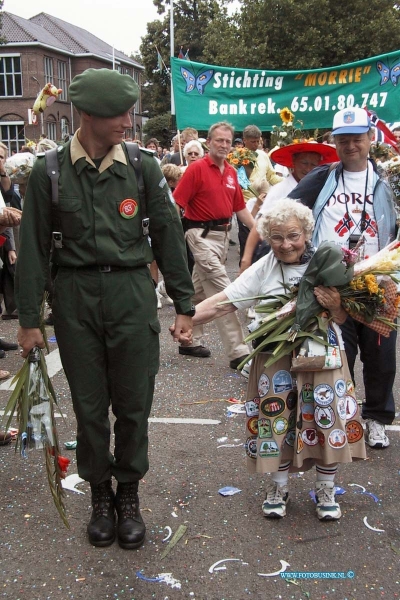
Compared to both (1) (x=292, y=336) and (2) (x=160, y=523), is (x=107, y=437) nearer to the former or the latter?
(2) (x=160, y=523)

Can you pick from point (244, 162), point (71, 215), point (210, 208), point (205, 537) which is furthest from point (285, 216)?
point (244, 162)

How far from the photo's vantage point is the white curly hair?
3455 mm

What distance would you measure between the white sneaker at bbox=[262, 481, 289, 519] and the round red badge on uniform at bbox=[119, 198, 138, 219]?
156 cm

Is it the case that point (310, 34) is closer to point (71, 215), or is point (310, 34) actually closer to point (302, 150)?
point (302, 150)

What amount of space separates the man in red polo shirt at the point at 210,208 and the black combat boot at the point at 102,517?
10.9 feet

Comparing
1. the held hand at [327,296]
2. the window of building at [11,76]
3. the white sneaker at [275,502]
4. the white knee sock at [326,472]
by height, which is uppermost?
the window of building at [11,76]

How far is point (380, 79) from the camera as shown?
8.75m

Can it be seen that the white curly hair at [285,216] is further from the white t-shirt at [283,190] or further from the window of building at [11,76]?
the window of building at [11,76]

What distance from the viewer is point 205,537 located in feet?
10.9

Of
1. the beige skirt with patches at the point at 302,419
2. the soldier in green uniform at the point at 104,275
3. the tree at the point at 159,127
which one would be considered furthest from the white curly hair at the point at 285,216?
the tree at the point at 159,127

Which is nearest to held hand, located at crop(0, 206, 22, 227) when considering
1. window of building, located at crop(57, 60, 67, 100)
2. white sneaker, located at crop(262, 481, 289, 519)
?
white sneaker, located at crop(262, 481, 289, 519)

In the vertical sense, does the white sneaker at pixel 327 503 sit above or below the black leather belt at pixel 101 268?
below

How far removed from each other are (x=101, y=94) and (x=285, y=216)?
3.58 feet

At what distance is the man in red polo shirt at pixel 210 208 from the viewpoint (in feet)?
21.2
